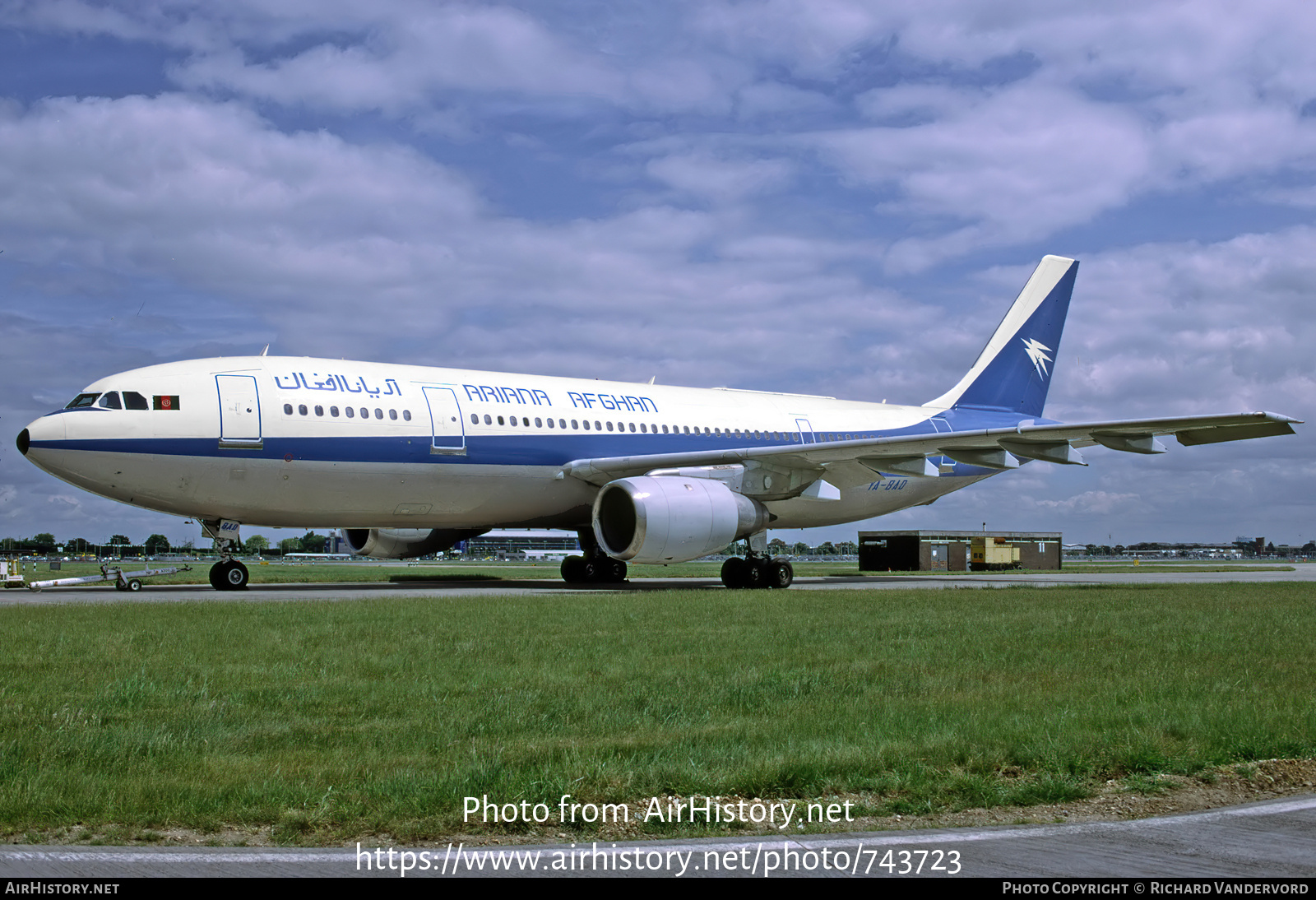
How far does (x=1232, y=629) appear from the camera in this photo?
12.0 m

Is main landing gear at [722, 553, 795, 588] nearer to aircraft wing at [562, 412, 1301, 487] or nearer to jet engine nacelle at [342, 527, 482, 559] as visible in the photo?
aircraft wing at [562, 412, 1301, 487]

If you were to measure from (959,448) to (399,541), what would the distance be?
13.1 meters

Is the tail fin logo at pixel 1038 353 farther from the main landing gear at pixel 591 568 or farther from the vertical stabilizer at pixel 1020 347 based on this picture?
the main landing gear at pixel 591 568

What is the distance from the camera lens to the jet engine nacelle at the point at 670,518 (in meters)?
19.3

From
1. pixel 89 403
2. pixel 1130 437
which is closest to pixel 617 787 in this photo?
pixel 89 403

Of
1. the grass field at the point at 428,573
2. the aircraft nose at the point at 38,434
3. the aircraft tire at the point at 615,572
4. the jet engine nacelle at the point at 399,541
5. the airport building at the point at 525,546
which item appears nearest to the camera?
the aircraft nose at the point at 38,434

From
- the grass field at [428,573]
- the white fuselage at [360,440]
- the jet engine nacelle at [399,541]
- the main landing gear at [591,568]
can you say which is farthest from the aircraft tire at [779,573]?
the grass field at [428,573]

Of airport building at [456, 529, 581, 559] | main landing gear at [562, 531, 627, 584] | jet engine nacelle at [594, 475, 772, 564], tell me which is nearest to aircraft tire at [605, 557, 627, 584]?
main landing gear at [562, 531, 627, 584]

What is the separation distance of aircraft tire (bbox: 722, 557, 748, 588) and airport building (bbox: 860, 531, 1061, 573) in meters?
24.4

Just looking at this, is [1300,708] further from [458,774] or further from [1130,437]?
[1130,437]

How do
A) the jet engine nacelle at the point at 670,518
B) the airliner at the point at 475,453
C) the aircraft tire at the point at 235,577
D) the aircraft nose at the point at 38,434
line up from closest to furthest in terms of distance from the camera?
the aircraft nose at the point at 38,434, the airliner at the point at 475,453, the jet engine nacelle at the point at 670,518, the aircraft tire at the point at 235,577

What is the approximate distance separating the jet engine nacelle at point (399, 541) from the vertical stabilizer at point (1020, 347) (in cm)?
1425

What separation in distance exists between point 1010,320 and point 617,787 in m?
28.9

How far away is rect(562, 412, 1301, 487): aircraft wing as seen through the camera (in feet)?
66.7
